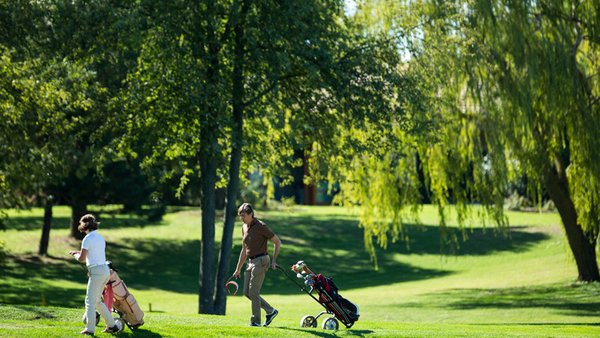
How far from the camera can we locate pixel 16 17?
1991 centimetres

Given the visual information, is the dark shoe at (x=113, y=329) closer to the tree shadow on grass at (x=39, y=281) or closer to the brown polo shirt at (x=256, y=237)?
the brown polo shirt at (x=256, y=237)

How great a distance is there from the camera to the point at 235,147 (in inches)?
824

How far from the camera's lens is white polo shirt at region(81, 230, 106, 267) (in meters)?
12.8

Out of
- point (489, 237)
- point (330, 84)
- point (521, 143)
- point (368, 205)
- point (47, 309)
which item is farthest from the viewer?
point (489, 237)

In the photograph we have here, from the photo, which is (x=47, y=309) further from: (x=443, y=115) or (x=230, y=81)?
(x=443, y=115)

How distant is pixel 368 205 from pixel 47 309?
1429 cm

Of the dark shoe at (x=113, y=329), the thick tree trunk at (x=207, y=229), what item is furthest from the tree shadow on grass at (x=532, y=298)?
the dark shoe at (x=113, y=329)

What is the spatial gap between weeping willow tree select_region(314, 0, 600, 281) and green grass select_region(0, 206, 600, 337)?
2.20m

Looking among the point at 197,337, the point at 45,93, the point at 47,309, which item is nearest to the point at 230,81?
the point at 45,93

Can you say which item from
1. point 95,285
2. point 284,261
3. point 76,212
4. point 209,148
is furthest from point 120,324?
point 284,261

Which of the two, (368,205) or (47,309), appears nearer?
(47,309)

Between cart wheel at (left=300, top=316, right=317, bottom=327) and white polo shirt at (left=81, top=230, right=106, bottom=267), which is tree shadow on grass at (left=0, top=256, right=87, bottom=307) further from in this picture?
white polo shirt at (left=81, top=230, right=106, bottom=267)

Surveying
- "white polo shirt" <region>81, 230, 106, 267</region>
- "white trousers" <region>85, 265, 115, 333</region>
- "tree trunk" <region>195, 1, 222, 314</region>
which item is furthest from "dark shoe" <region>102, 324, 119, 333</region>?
"tree trunk" <region>195, 1, 222, 314</region>

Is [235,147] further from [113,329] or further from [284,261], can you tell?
[284,261]
